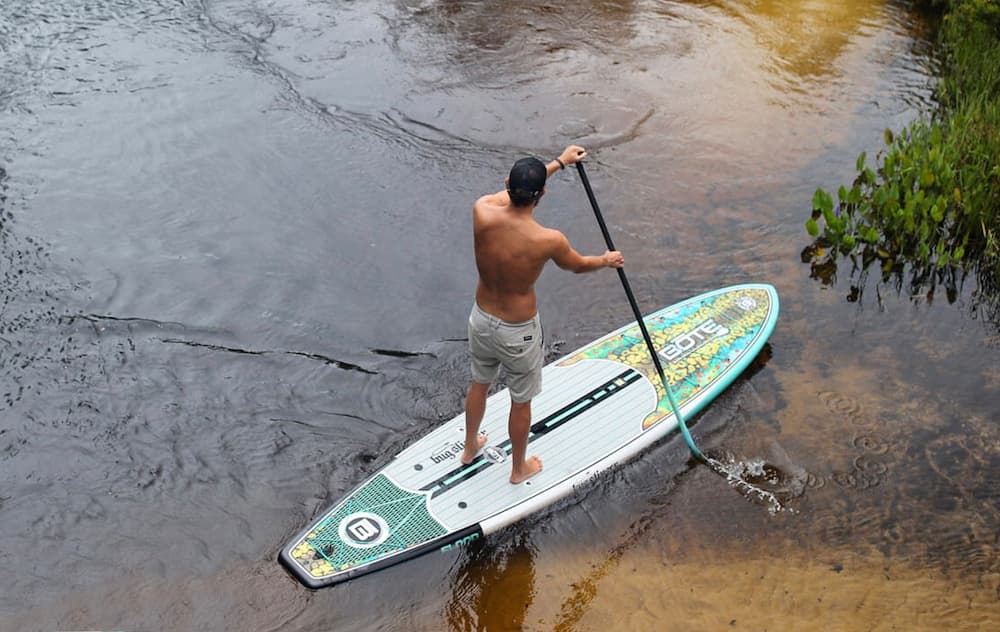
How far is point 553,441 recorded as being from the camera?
19.2 ft

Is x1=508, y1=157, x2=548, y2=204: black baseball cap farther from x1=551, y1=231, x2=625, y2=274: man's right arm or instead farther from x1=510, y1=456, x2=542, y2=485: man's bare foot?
x1=510, y1=456, x2=542, y2=485: man's bare foot

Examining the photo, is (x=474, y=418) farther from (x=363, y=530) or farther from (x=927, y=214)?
(x=927, y=214)

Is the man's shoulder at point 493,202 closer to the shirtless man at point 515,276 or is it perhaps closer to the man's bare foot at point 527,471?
the shirtless man at point 515,276

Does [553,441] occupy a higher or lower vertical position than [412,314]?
higher

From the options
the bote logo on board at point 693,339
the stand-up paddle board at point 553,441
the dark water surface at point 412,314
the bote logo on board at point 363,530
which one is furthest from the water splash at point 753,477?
the bote logo on board at point 363,530

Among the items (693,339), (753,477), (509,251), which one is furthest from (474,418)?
(693,339)

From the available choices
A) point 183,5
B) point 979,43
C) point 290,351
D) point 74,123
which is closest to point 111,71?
point 74,123

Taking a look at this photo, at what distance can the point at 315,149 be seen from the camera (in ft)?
31.2

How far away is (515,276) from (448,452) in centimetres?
157

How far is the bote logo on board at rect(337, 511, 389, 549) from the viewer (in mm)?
5066

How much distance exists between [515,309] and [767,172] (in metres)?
5.55

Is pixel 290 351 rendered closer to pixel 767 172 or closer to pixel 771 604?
pixel 771 604

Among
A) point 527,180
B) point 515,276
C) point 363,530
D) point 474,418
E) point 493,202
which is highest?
point 527,180

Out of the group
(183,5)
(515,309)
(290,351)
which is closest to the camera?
(515,309)
